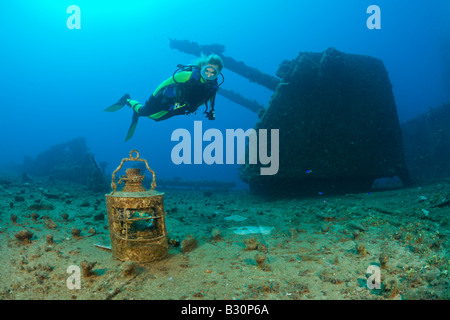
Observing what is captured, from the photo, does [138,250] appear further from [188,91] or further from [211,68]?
[211,68]

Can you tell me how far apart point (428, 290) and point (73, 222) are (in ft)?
20.1

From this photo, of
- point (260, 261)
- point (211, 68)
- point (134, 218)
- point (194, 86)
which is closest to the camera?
point (260, 261)

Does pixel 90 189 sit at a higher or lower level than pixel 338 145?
lower

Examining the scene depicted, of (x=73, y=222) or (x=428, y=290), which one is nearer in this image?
(x=428, y=290)

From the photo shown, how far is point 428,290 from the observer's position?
93.4 inches

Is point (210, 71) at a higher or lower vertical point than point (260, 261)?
higher

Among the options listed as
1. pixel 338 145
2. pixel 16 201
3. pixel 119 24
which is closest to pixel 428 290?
pixel 338 145

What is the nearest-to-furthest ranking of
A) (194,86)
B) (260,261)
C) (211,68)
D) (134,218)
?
(260,261)
(134,218)
(211,68)
(194,86)

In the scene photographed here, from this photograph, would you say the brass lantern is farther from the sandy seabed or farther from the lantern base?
the sandy seabed

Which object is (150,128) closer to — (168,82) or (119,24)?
(119,24)

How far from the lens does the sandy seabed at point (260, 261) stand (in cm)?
263

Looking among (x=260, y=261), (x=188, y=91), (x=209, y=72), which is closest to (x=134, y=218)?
(x=260, y=261)

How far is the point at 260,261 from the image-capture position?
3.22 meters

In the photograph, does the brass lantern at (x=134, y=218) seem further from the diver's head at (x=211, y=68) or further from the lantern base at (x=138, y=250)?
the diver's head at (x=211, y=68)
